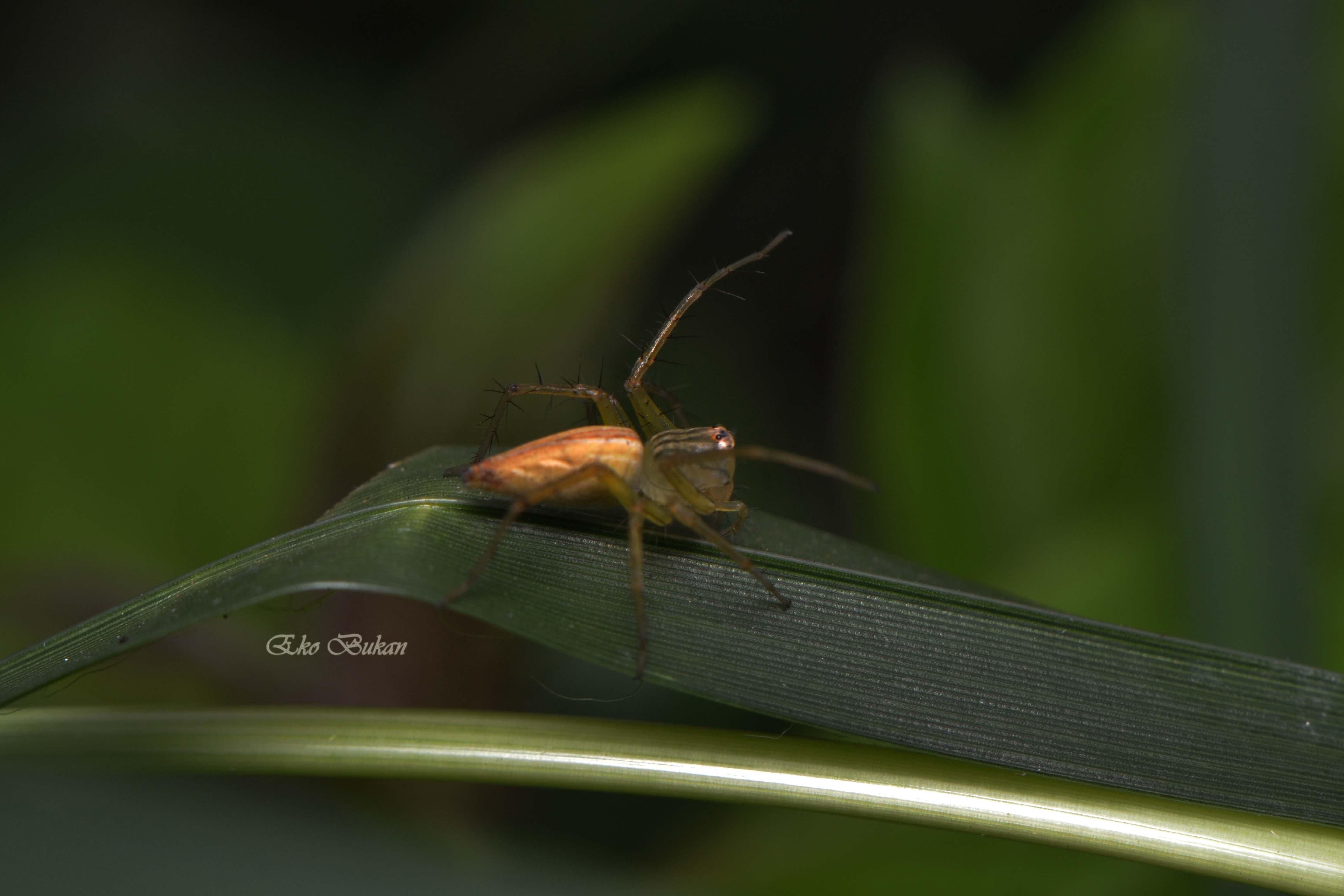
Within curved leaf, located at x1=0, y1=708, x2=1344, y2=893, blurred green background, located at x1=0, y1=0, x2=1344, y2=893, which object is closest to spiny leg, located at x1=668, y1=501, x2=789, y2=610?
curved leaf, located at x1=0, y1=708, x2=1344, y2=893

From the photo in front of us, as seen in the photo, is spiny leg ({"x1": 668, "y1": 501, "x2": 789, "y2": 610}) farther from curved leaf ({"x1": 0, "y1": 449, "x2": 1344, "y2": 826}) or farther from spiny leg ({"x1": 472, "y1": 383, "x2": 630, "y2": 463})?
spiny leg ({"x1": 472, "y1": 383, "x2": 630, "y2": 463})

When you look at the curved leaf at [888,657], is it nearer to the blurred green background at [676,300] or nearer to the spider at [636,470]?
the spider at [636,470]

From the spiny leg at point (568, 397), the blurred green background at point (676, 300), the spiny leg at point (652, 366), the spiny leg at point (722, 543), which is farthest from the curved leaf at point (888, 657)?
the spiny leg at point (652, 366)

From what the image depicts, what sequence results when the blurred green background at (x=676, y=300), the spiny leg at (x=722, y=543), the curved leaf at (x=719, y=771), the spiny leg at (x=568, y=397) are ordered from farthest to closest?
1. the blurred green background at (x=676, y=300)
2. the spiny leg at (x=568, y=397)
3. the spiny leg at (x=722, y=543)
4. the curved leaf at (x=719, y=771)

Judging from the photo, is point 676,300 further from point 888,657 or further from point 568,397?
point 888,657

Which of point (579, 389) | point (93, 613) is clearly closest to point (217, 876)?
point (579, 389)

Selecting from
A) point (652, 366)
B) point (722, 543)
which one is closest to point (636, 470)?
point (722, 543)

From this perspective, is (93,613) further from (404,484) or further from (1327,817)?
(1327,817)
